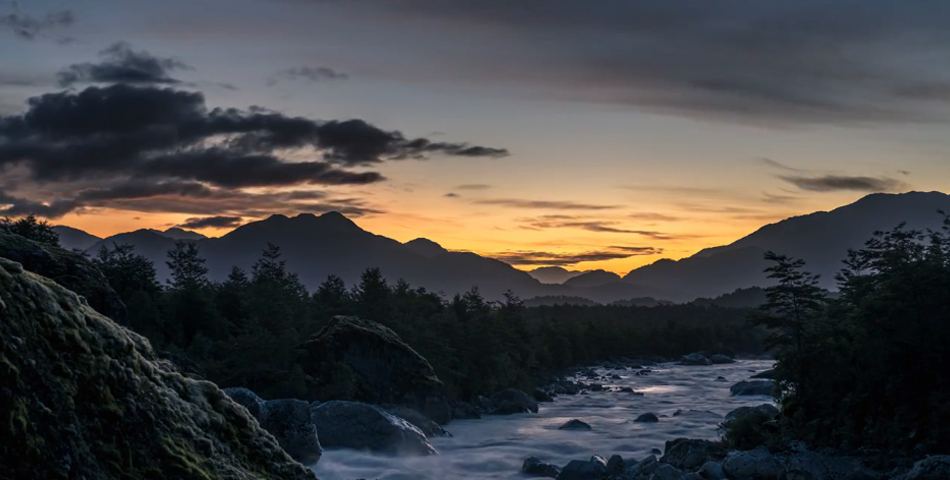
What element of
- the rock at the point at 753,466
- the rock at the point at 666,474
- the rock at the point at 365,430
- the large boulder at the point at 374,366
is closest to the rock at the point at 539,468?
the rock at the point at 365,430

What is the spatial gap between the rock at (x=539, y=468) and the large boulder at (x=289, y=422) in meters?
9.08

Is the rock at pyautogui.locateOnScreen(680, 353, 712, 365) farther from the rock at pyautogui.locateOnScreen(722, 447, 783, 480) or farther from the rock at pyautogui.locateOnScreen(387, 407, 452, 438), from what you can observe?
the rock at pyautogui.locateOnScreen(722, 447, 783, 480)

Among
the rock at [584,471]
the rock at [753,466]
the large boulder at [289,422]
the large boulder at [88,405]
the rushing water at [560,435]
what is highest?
the large boulder at [88,405]

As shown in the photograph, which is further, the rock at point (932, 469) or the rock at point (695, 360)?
the rock at point (695, 360)

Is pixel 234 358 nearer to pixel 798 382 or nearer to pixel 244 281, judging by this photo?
pixel 244 281

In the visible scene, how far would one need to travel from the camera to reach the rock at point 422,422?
127 ft

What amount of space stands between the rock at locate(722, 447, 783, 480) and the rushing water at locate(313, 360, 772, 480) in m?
7.29

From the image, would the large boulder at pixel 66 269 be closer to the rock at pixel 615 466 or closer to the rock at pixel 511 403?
the rock at pixel 615 466

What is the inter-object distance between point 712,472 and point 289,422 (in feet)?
47.4

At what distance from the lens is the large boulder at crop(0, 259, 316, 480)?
14.6ft

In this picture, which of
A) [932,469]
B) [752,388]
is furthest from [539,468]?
[752,388]

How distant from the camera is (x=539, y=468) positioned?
30047 millimetres

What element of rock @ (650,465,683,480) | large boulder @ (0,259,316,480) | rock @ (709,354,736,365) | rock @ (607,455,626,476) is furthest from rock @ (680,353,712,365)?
large boulder @ (0,259,316,480)

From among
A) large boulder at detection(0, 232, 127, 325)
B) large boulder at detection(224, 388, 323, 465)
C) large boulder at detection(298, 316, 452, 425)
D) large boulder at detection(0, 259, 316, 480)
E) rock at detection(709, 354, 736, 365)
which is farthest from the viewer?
rock at detection(709, 354, 736, 365)
